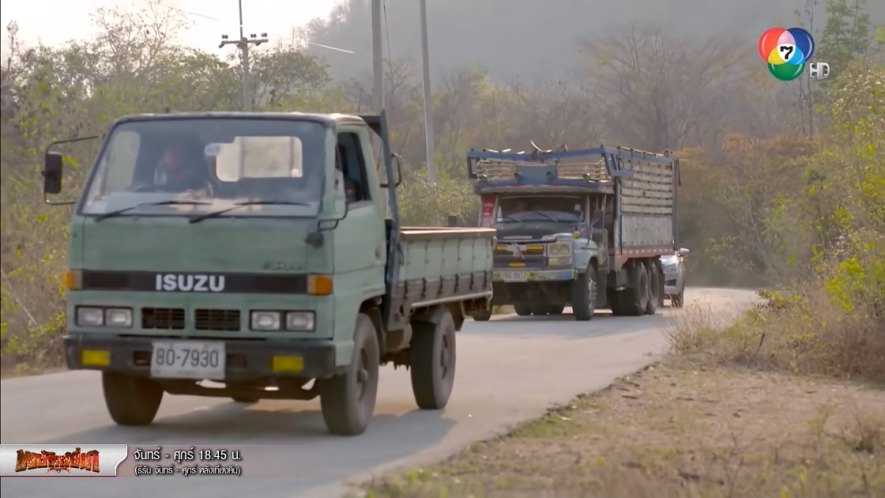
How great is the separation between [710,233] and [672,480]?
2519cm

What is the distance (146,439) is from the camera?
33.6ft

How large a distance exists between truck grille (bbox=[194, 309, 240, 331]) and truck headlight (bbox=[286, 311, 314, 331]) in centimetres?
36

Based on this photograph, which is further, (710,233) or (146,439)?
(710,233)

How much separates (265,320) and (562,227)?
16.1m

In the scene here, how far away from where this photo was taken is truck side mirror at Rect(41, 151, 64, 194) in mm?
10562

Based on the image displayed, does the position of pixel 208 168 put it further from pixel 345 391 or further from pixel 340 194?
pixel 345 391

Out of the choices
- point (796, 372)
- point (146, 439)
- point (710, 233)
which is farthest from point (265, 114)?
point (710, 233)

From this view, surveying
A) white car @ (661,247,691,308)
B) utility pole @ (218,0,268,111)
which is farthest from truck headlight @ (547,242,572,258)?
utility pole @ (218,0,268,111)

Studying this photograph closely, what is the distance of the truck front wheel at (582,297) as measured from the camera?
982 inches

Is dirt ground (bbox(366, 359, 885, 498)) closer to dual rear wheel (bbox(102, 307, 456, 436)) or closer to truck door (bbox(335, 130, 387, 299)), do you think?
dual rear wheel (bbox(102, 307, 456, 436))

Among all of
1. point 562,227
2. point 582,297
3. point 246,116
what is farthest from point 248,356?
point 562,227

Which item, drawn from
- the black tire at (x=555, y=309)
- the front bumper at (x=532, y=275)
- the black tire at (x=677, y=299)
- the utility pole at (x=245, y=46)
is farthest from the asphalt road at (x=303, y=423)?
the black tire at (x=677, y=299)

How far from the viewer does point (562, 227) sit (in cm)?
2561

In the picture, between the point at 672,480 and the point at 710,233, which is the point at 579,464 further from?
the point at 710,233
